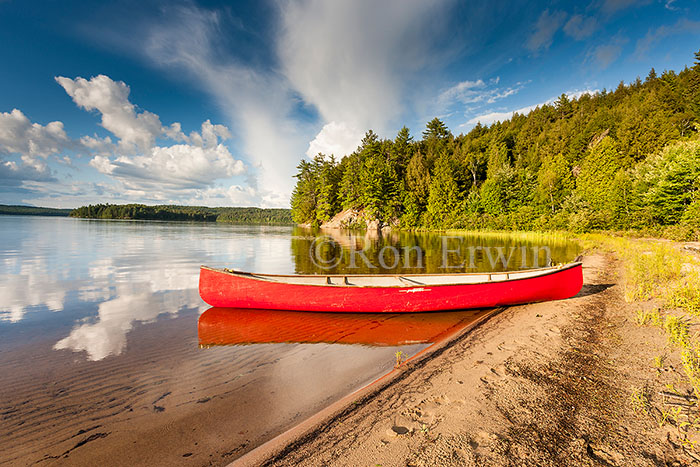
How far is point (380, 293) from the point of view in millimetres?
7992

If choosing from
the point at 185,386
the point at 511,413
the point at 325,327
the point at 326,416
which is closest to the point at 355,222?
the point at 325,327

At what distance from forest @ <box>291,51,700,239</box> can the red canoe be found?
26940mm

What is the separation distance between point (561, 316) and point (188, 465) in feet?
30.2

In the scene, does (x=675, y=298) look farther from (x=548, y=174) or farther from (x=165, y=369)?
(x=548, y=174)

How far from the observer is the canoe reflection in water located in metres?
6.96

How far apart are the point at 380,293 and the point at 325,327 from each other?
1.92 meters

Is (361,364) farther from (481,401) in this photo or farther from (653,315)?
(653,315)

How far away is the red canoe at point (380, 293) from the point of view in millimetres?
8016

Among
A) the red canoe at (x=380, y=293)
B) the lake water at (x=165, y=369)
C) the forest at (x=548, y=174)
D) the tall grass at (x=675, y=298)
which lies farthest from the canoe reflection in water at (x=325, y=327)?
the forest at (x=548, y=174)

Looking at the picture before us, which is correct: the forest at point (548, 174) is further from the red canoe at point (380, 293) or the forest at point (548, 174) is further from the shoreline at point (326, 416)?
the shoreline at point (326, 416)

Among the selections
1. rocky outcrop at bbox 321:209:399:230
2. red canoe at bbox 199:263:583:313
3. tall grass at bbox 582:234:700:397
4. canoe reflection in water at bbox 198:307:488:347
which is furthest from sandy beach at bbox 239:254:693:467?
rocky outcrop at bbox 321:209:399:230

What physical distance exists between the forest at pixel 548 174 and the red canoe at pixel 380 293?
2694 cm

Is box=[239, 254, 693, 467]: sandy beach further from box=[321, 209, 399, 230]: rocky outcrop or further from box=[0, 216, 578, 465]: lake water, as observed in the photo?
box=[321, 209, 399, 230]: rocky outcrop

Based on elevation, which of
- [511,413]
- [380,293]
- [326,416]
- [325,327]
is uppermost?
[380,293]
